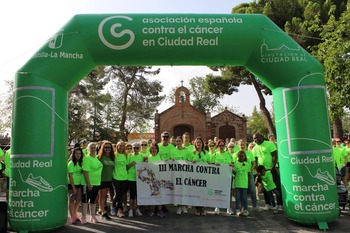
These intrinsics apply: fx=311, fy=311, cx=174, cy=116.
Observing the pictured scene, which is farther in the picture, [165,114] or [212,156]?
[165,114]

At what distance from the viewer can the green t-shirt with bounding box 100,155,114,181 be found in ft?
24.1

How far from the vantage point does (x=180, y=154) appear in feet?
26.2

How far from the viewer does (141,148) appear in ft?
27.7

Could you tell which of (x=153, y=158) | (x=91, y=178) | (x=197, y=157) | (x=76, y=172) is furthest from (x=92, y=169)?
(x=197, y=157)

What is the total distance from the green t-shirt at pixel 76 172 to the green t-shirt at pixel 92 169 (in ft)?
0.36

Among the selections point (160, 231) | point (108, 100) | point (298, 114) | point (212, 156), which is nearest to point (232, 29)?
point (298, 114)

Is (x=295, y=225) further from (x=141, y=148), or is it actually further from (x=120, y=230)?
(x=141, y=148)

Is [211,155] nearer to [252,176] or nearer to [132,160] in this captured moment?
[252,176]

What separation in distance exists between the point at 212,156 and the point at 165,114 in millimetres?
26819

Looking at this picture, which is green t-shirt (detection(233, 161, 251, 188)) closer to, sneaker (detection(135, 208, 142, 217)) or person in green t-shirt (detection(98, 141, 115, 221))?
sneaker (detection(135, 208, 142, 217))

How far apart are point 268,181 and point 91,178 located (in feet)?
14.4

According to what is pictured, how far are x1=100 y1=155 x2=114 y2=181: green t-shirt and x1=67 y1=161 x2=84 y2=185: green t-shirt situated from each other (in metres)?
0.53

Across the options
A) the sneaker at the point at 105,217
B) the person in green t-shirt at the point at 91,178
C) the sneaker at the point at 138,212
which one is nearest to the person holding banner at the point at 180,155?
the sneaker at the point at 138,212

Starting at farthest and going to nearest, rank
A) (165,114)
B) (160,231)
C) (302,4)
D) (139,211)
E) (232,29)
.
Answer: (165,114), (302,4), (139,211), (232,29), (160,231)
